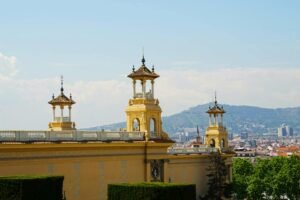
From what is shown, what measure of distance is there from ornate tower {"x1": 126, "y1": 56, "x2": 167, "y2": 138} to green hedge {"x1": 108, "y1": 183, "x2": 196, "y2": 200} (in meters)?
15.9

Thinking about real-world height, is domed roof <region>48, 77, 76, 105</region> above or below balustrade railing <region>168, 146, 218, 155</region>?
above

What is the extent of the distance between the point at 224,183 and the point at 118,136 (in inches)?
636

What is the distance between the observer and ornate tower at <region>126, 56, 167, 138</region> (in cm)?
4559

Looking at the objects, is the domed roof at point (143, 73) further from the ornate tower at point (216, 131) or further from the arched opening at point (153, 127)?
the ornate tower at point (216, 131)

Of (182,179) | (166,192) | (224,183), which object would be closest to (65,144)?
(166,192)

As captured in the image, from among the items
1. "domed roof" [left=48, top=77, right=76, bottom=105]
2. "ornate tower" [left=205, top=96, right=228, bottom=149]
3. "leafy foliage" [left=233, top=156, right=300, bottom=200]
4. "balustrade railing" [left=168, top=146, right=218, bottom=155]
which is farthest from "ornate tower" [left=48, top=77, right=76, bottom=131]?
"leafy foliage" [left=233, top=156, right=300, bottom=200]

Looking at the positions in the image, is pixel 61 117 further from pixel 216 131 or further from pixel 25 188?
pixel 25 188

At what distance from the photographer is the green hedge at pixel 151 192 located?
92.5 feet

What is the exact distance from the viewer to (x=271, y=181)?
241 feet

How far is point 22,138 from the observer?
36031 mm

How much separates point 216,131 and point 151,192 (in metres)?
35.4

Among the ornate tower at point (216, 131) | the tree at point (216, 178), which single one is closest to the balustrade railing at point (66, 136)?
the tree at point (216, 178)

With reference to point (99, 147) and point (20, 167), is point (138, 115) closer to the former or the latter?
point (99, 147)

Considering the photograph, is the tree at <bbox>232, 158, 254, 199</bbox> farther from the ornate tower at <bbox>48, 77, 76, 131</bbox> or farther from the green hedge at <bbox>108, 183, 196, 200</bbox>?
the green hedge at <bbox>108, 183, 196, 200</bbox>
